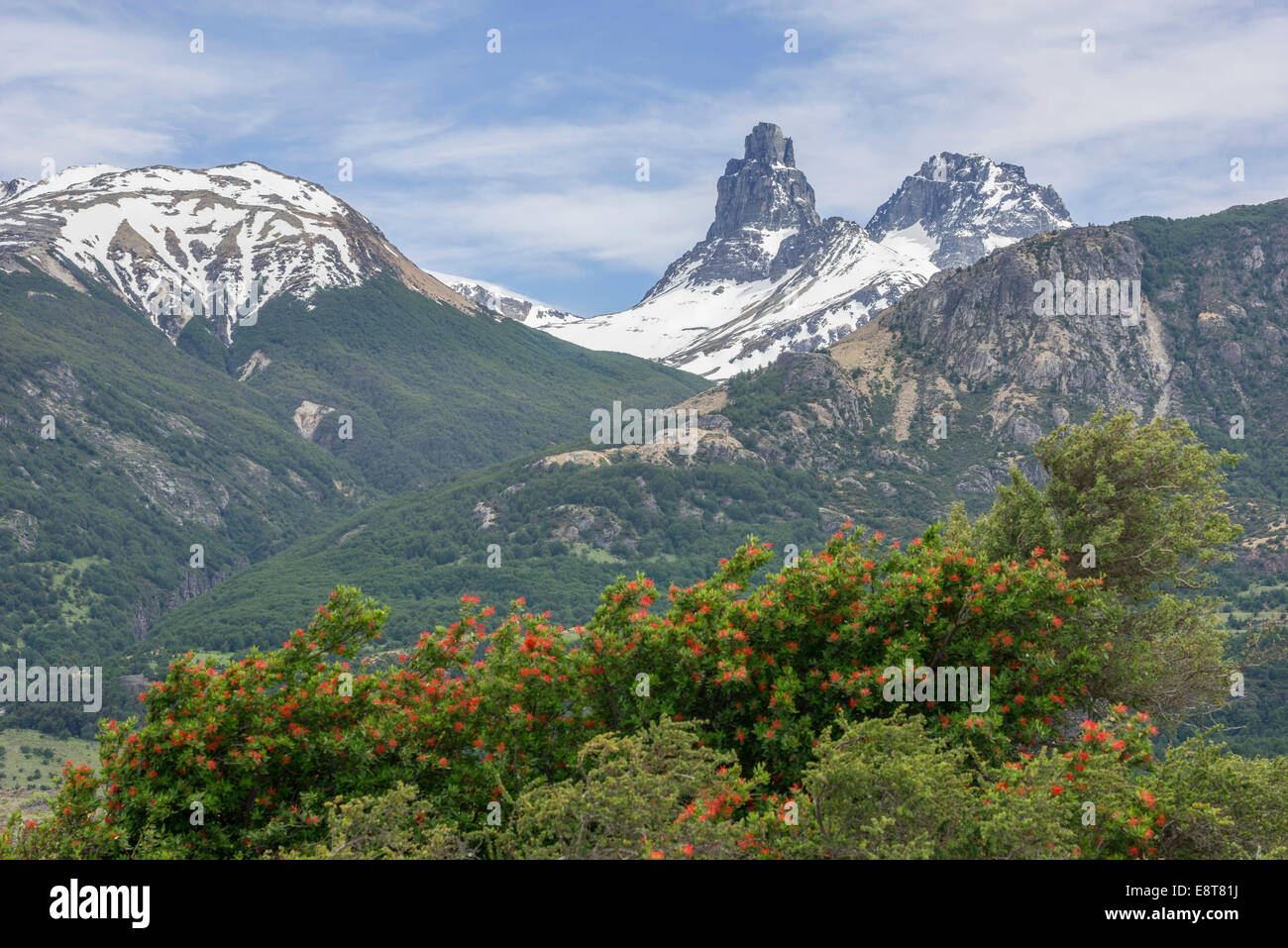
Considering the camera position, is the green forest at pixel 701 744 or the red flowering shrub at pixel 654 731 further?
the red flowering shrub at pixel 654 731

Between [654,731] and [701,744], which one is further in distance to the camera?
[701,744]

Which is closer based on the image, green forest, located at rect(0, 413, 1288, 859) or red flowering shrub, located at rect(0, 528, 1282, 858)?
Result: green forest, located at rect(0, 413, 1288, 859)

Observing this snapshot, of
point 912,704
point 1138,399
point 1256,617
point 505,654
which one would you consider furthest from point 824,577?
point 1138,399

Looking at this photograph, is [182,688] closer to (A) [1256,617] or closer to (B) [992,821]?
(B) [992,821]

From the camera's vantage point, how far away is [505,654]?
2434cm

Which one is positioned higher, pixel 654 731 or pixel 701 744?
pixel 654 731

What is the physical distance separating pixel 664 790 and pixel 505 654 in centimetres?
840

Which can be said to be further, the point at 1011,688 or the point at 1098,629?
the point at 1098,629
